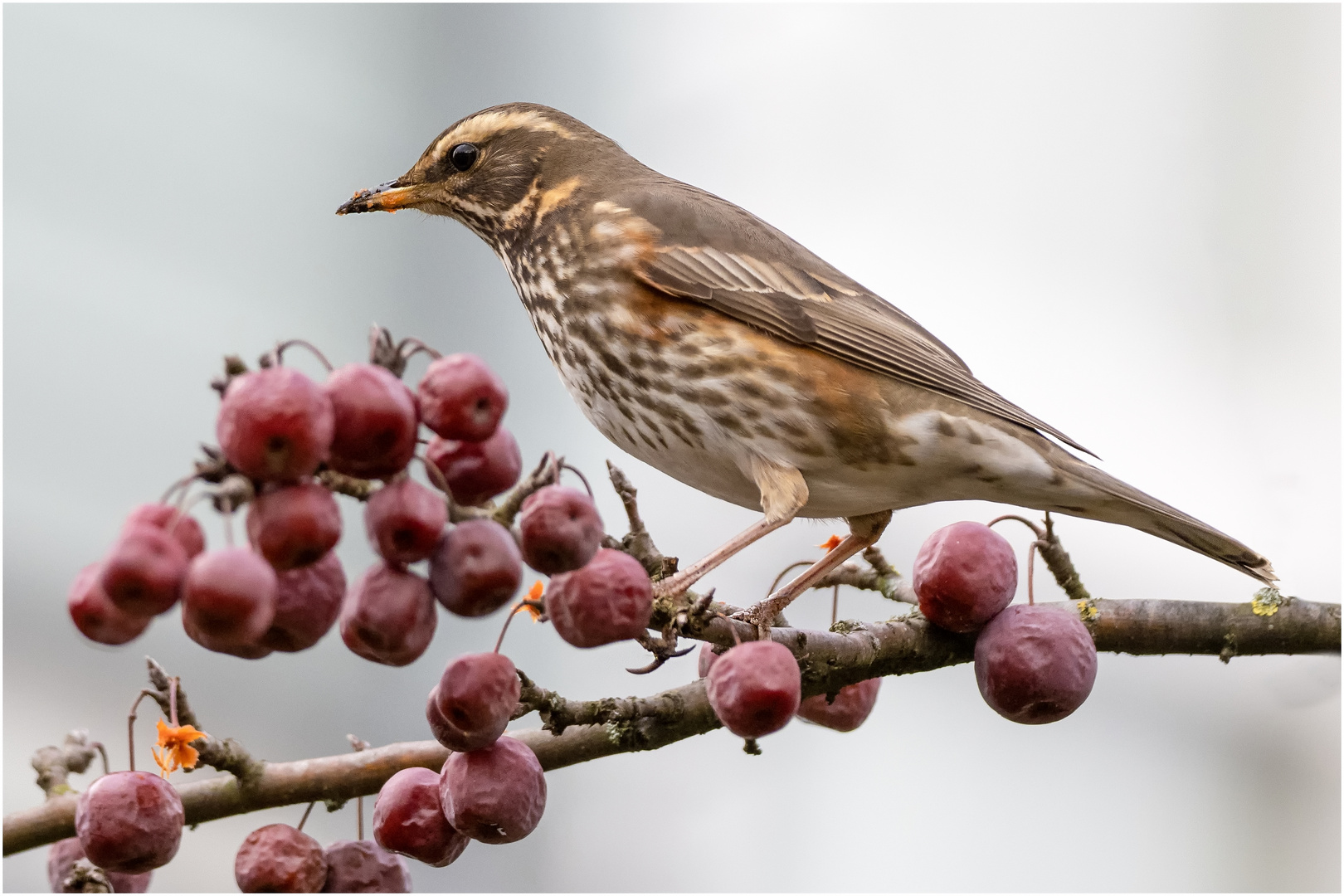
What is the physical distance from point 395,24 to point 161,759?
34.8 ft

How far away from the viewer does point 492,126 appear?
3.16 meters

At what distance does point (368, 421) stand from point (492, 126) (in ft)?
6.58

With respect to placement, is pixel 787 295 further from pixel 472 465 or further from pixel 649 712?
pixel 472 465

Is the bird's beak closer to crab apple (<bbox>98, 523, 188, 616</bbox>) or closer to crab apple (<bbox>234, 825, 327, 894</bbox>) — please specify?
crab apple (<bbox>234, 825, 327, 894</bbox>)

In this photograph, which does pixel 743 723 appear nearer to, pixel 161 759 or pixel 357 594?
pixel 357 594

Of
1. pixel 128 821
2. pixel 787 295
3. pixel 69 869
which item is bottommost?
pixel 69 869

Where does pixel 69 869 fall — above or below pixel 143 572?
below

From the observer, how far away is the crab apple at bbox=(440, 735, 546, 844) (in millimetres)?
1789

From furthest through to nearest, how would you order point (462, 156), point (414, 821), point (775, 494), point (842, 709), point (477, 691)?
point (462, 156) < point (775, 494) < point (842, 709) < point (414, 821) < point (477, 691)

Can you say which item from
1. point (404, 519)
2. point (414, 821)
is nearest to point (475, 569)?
point (404, 519)

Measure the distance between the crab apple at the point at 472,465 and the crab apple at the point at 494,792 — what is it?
52cm

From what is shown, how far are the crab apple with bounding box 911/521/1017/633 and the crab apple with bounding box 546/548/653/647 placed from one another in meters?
0.79

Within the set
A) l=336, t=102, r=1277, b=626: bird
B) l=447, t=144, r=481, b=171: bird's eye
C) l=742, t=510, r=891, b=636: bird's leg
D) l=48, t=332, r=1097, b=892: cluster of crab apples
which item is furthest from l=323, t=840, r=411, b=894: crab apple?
l=447, t=144, r=481, b=171: bird's eye

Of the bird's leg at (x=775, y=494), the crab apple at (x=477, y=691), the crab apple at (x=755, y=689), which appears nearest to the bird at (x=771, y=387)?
the bird's leg at (x=775, y=494)
